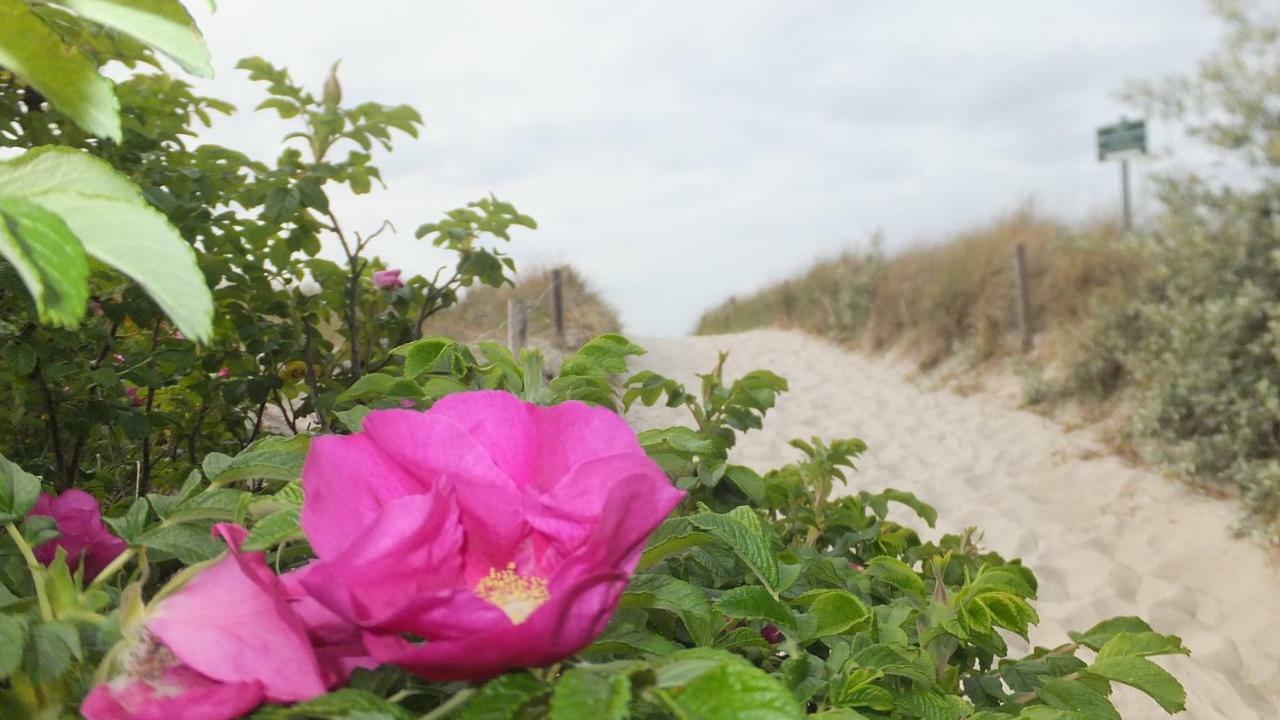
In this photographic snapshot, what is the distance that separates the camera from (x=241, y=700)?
36 cm

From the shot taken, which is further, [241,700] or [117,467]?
[117,467]

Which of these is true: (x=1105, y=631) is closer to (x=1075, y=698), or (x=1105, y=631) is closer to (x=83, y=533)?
(x=1075, y=698)

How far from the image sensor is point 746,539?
1.79 ft

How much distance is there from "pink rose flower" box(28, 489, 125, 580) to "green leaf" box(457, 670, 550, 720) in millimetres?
520

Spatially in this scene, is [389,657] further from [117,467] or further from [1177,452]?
[1177,452]

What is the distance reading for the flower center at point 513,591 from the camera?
413 mm

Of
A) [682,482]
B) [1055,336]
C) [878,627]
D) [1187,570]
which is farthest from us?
[1055,336]

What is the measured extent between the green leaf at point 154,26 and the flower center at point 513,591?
Result: 0.26 metres

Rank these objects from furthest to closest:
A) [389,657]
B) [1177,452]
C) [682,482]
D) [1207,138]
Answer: [1207,138] < [1177,452] < [682,482] < [389,657]

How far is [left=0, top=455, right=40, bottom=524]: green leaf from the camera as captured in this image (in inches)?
21.0

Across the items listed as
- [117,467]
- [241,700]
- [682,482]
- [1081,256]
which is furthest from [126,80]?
[1081,256]

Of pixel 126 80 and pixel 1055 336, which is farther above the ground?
pixel 126 80

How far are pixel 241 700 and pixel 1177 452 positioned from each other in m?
5.61

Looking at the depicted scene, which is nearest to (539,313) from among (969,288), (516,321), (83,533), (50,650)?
(969,288)
